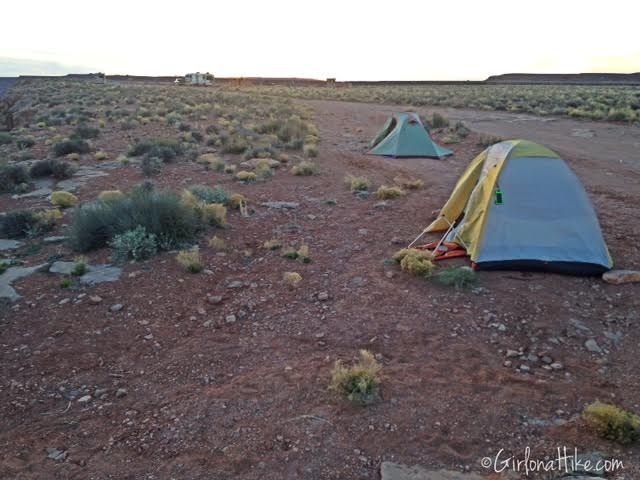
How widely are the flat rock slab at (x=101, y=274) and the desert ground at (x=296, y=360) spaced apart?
0.12 metres

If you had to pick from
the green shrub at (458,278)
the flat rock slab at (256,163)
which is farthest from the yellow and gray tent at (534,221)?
the flat rock slab at (256,163)

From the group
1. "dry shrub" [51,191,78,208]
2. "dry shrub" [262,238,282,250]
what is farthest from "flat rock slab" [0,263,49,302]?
"dry shrub" [51,191,78,208]

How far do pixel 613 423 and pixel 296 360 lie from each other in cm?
276

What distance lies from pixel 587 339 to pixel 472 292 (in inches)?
54.9

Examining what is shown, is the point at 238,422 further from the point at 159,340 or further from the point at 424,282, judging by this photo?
the point at 424,282

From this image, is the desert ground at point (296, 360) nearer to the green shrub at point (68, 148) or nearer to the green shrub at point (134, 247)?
the green shrub at point (134, 247)

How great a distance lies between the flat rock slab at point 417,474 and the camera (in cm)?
337

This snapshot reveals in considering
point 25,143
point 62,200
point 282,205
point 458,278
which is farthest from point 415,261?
point 25,143

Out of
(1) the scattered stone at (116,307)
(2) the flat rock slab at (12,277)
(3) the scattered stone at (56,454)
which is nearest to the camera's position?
(3) the scattered stone at (56,454)

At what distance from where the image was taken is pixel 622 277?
618 cm

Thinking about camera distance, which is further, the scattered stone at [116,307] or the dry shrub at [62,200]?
the dry shrub at [62,200]

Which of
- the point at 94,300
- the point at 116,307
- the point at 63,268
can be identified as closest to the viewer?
the point at 116,307

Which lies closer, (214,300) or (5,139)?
(214,300)

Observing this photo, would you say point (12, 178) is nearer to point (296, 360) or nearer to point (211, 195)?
point (211, 195)
